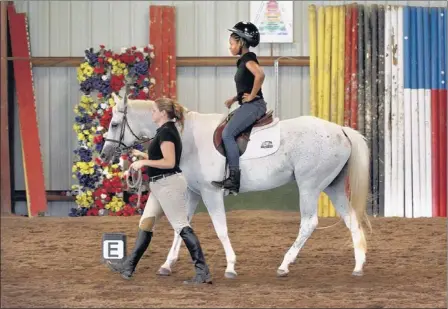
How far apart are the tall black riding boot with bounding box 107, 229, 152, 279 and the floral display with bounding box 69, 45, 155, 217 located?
4.56m

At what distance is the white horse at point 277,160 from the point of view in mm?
7008

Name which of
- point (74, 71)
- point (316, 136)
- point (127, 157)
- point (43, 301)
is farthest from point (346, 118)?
point (43, 301)

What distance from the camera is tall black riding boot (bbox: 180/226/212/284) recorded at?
6535mm

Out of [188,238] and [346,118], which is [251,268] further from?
[346,118]

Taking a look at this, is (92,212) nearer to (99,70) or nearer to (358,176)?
(99,70)

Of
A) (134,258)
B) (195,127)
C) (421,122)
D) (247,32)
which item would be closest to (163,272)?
(134,258)

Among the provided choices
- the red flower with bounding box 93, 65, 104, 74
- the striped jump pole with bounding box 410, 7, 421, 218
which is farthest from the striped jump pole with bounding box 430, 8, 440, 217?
the red flower with bounding box 93, 65, 104, 74

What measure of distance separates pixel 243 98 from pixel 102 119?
4724 mm

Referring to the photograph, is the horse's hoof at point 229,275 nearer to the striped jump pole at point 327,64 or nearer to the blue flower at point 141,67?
the striped jump pole at point 327,64

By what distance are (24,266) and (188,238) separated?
1856mm

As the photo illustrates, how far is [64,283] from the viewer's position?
669 cm

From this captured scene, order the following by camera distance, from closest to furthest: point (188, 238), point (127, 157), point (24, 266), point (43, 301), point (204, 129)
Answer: point (43, 301), point (188, 238), point (204, 129), point (24, 266), point (127, 157)

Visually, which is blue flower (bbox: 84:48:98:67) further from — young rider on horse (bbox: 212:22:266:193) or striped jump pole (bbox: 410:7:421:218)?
young rider on horse (bbox: 212:22:266:193)

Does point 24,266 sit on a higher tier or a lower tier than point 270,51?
lower
